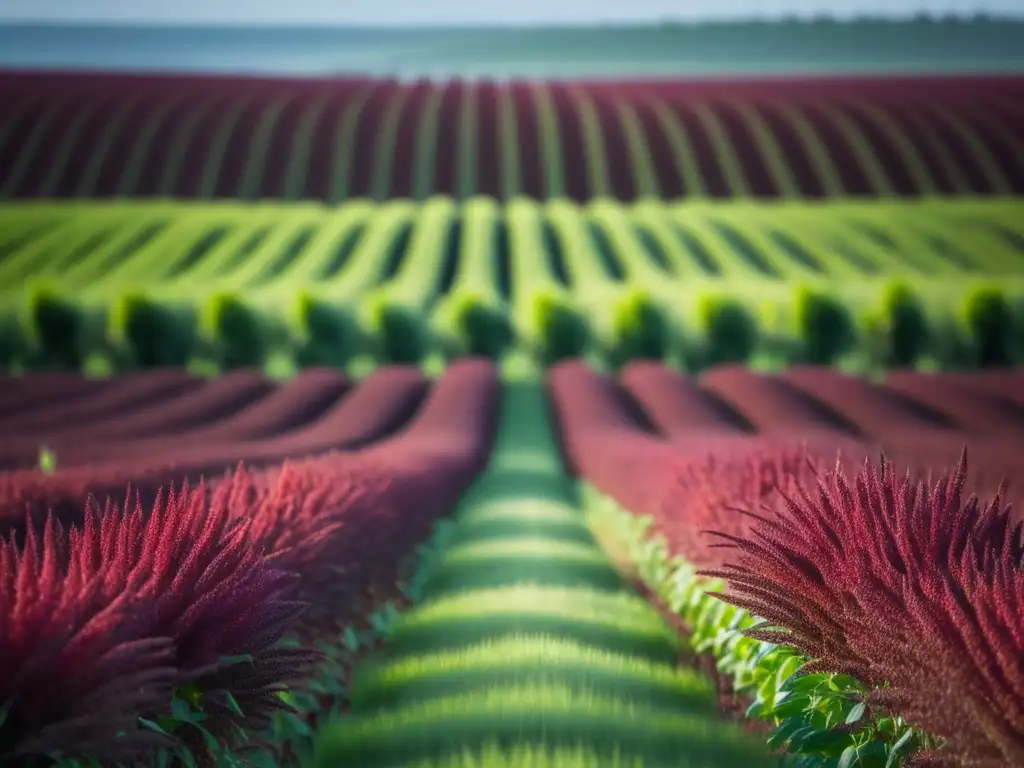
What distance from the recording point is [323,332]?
2630cm

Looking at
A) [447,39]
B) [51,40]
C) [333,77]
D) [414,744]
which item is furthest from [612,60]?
[414,744]

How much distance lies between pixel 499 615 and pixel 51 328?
70.5 ft

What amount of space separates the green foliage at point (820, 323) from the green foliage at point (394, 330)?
9664mm

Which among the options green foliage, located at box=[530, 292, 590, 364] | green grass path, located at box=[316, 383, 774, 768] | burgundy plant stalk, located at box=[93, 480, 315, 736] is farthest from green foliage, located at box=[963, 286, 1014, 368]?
burgundy plant stalk, located at box=[93, 480, 315, 736]

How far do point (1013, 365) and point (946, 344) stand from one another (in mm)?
1614

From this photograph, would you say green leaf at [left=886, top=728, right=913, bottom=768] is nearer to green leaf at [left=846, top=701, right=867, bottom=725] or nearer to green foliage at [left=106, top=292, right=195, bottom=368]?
green leaf at [left=846, top=701, right=867, bottom=725]

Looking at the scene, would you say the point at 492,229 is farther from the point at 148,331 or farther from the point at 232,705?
the point at 232,705

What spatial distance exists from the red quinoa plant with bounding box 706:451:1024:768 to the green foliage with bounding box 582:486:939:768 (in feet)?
0.51

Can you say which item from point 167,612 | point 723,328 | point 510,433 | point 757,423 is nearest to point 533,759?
point 167,612

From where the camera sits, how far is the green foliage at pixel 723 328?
2577 cm

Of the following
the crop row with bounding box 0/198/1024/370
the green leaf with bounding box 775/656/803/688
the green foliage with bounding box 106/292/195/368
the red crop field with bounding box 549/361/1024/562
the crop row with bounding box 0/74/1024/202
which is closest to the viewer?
the green leaf with bounding box 775/656/803/688

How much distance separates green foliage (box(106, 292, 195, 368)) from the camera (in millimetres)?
24609

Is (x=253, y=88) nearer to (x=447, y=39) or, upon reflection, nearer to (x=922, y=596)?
(x=447, y=39)

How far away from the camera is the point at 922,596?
11.0 feet
